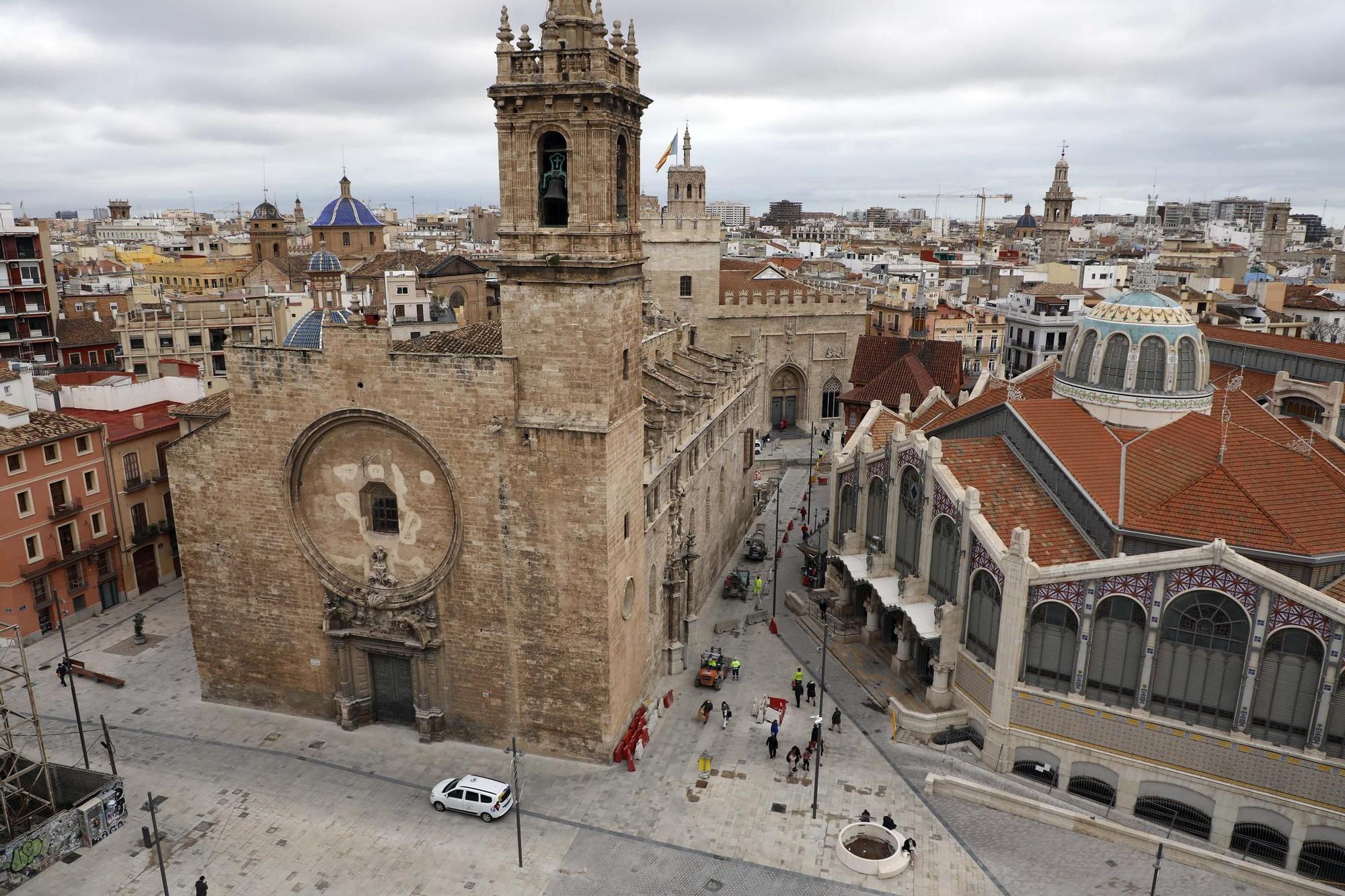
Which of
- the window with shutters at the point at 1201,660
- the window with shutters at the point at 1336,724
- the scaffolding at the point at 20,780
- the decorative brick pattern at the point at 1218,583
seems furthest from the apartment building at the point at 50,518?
the window with shutters at the point at 1336,724

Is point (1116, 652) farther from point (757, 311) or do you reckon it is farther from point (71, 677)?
point (757, 311)

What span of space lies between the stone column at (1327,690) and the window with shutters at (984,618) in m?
9.23

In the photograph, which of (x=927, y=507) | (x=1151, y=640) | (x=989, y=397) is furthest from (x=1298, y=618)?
(x=989, y=397)

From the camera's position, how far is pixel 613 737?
104ft

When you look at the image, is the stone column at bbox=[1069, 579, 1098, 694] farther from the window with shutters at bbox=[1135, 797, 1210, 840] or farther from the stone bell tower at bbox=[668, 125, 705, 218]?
the stone bell tower at bbox=[668, 125, 705, 218]

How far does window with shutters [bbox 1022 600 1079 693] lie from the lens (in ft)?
100

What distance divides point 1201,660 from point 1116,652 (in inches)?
95.2

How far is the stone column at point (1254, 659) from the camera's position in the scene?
27.2 metres

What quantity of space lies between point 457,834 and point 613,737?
19.8 feet

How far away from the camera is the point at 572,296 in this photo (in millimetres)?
28875

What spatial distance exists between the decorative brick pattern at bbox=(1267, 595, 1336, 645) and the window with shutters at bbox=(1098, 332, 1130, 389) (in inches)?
496

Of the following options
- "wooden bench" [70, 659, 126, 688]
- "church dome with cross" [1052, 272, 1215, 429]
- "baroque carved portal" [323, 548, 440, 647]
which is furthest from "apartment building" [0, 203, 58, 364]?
"church dome with cross" [1052, 272, 1215, 429]

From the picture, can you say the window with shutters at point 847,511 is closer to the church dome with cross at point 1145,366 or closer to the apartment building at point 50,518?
the church dome with cross at point 1145,366

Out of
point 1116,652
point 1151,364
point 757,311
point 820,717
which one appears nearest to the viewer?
point 1116,652
